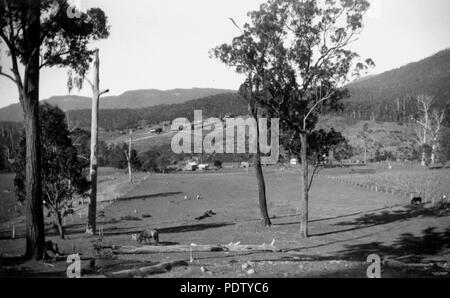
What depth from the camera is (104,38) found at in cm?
1741

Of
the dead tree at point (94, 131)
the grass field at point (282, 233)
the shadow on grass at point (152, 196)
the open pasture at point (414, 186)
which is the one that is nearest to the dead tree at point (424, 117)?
the open pasture at point (414, 186)

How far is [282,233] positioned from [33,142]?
1658cm

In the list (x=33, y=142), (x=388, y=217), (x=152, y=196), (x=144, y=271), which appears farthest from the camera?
(x=152, y=196)

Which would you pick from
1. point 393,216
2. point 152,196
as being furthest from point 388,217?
point 152,196

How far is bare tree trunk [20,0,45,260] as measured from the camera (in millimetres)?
13109

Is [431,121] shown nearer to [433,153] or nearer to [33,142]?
[433,153]

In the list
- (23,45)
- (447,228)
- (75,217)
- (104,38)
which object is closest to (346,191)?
(447,228)

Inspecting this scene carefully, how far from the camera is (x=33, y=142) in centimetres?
1315

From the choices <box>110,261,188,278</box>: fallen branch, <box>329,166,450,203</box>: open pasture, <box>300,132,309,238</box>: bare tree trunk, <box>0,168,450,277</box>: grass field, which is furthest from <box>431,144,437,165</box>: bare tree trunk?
<box>110,261,188,278</box>: fallen branch

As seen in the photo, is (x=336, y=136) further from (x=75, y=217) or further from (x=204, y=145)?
(x=204, y=145)

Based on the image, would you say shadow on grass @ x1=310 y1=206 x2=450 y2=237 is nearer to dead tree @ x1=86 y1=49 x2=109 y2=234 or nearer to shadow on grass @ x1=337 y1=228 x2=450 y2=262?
shadow on grass @ x1=337 y1=228 x2=450 y2=262

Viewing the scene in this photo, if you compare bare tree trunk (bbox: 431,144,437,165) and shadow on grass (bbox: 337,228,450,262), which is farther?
bare tree trunk (bbox: 431,144,437,165)

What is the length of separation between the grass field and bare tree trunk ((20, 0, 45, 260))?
4.57 feet
